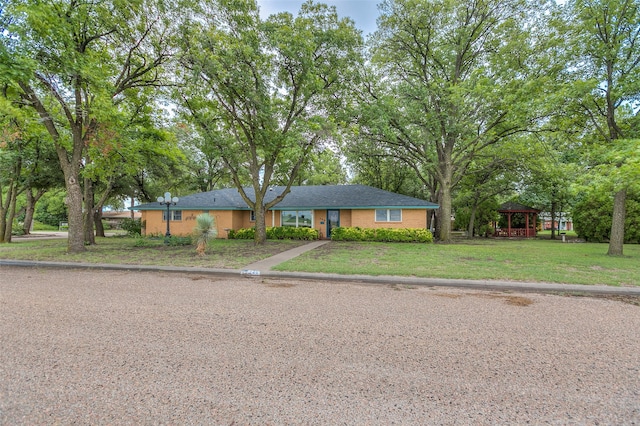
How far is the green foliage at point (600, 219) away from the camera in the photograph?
18484mm

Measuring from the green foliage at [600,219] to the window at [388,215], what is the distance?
12.0 m

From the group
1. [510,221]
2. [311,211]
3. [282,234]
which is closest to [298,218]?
[311,211]

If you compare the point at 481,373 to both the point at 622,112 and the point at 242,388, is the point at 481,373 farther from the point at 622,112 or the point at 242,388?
the point at 622,112

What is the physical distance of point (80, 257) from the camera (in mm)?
10844

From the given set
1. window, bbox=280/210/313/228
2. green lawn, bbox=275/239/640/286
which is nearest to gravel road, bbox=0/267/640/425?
green lawn, bbox=275/239/640/286

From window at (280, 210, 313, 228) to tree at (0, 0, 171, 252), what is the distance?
11.3 metres

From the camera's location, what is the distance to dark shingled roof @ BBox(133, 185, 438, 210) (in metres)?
19.2

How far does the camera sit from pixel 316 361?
3111 mm

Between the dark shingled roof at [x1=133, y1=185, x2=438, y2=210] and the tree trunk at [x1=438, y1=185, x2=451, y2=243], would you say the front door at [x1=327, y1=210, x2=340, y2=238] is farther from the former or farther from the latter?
the tree trunk at [x1=438, y1=185, x2=451, y2=243]

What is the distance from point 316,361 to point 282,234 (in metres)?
16.9

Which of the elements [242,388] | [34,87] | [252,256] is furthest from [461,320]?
[34,87]

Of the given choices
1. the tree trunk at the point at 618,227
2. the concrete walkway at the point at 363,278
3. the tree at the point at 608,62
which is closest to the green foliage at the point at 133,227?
the concrete walkway at the point at 363,278

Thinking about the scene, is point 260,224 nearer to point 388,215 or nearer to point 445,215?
point 388,215

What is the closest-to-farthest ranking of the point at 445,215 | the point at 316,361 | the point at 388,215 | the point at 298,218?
the point at 316,361 → the point at 445,215 → the point at 388,215 → the point at 298,218
